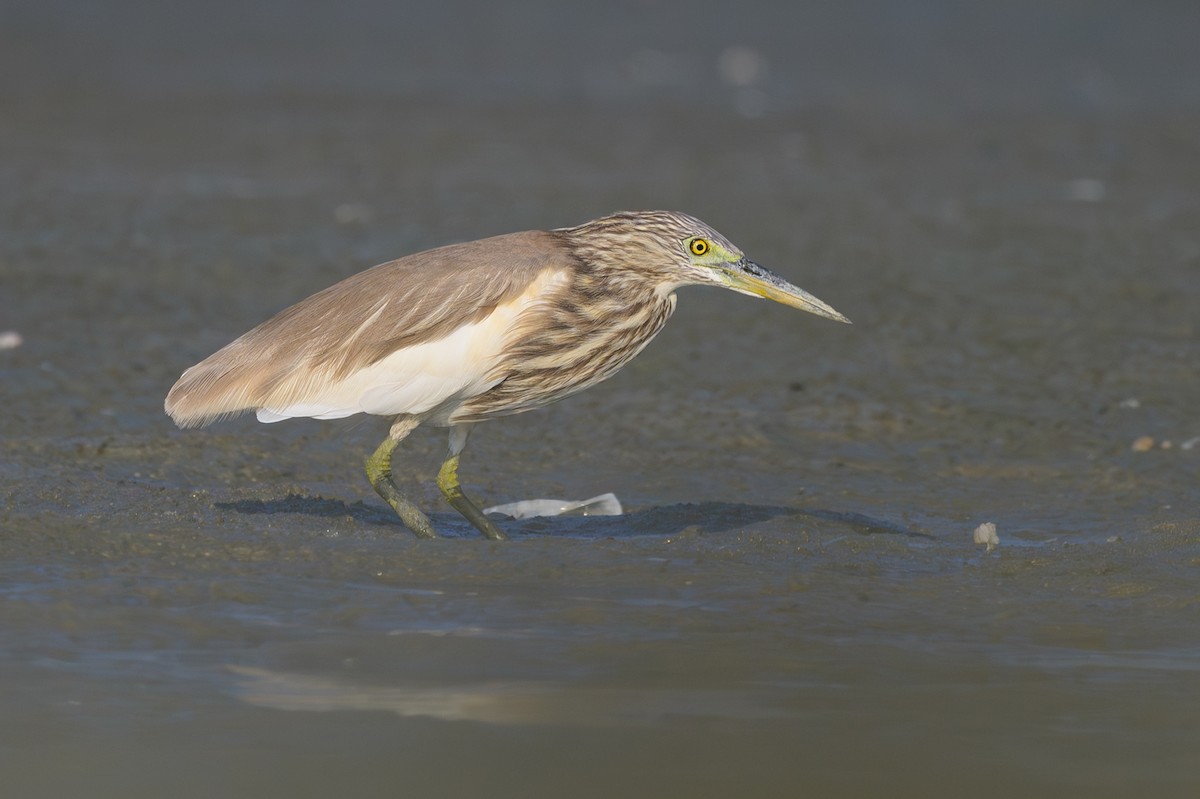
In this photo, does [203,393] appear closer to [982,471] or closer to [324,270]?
[982,471]

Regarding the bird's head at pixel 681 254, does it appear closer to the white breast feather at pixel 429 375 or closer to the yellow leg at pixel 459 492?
the white breast feather at pixel 429 375

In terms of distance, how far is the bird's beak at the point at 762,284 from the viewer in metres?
6.38

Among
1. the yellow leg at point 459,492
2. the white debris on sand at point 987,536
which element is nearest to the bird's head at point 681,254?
the yellow leg at point 459,492

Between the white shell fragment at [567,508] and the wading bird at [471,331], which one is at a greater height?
the wading bird at [471,331]

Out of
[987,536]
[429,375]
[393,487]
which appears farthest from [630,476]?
[429,375]

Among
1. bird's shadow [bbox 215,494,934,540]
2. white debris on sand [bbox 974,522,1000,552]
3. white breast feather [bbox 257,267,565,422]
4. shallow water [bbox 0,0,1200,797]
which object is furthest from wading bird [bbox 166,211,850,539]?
white debris on sand [bbox 974,522,1000,552]

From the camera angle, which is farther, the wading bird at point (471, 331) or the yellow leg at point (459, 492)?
Result: the yellow leg at point (459, 492)

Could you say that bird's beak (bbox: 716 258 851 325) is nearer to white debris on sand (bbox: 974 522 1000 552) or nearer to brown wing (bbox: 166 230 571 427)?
brown wing (bbox: 166 230 571 427)

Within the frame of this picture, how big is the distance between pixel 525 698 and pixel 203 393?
2125 mm

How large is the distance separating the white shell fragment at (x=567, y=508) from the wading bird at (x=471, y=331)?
555 mm

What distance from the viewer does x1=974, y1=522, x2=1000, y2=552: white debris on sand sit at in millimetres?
6594

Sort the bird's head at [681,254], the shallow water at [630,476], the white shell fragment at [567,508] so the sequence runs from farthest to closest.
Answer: the white shell fragment at [567,508] → the bird's head at [681,254] → the shallow water at [630,476]

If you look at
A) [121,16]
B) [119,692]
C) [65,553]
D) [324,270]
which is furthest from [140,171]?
[119,692]

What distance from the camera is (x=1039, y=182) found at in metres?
15.1
